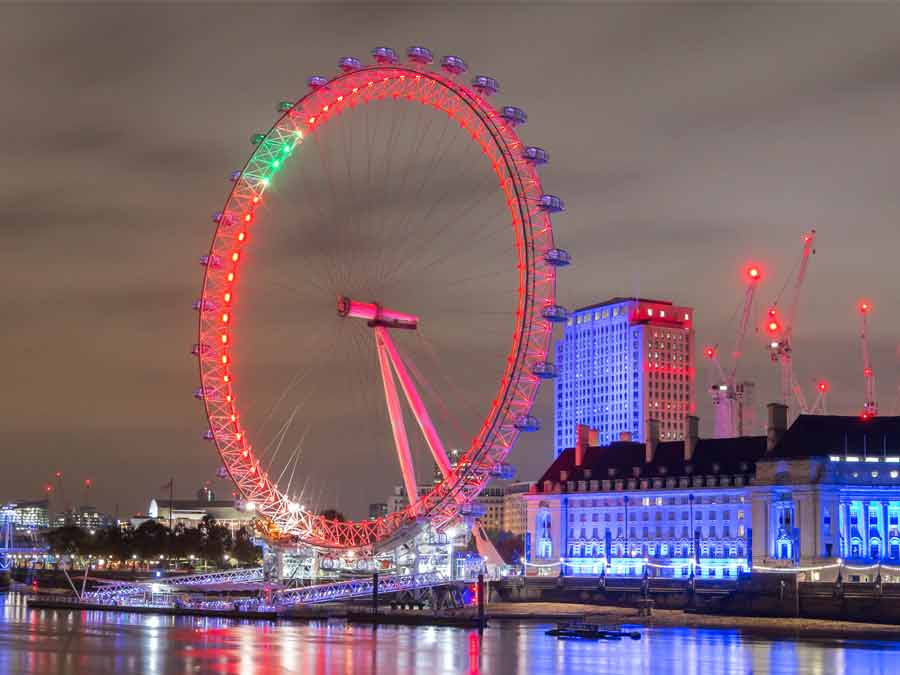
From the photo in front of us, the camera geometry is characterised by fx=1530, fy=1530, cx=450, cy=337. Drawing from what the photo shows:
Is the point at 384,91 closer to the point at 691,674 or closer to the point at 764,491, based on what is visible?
Answer: the point at 691,674

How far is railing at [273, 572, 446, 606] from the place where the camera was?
386ft

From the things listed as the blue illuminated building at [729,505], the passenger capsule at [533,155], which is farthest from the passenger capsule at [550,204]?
the blue illuminated building at [729,505]

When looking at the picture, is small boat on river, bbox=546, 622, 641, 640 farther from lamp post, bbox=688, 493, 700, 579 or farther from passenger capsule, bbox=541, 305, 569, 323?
lamp post, bbox=688, 493, 700, 579

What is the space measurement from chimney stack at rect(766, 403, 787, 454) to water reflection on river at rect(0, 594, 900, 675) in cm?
3334

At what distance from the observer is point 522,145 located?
98250 millimetres

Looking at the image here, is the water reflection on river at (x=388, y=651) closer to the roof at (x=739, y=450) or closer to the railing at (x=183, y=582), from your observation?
the railing at (x=183, y=582)

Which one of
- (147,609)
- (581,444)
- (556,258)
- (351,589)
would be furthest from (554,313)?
(581,444)

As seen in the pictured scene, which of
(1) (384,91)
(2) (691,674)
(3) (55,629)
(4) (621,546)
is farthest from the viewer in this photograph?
(4) (621,546)

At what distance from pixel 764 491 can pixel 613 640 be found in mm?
42739

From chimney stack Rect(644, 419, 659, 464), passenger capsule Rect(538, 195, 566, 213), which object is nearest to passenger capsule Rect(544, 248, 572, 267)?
passenger capsule Rect(538, 195, 566, 213)

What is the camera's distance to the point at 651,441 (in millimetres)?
155250

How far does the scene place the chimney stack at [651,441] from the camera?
154 meters

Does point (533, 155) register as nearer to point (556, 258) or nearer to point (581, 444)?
point (556, 258)

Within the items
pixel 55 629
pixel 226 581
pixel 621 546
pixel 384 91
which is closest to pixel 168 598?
pixel 226 581
